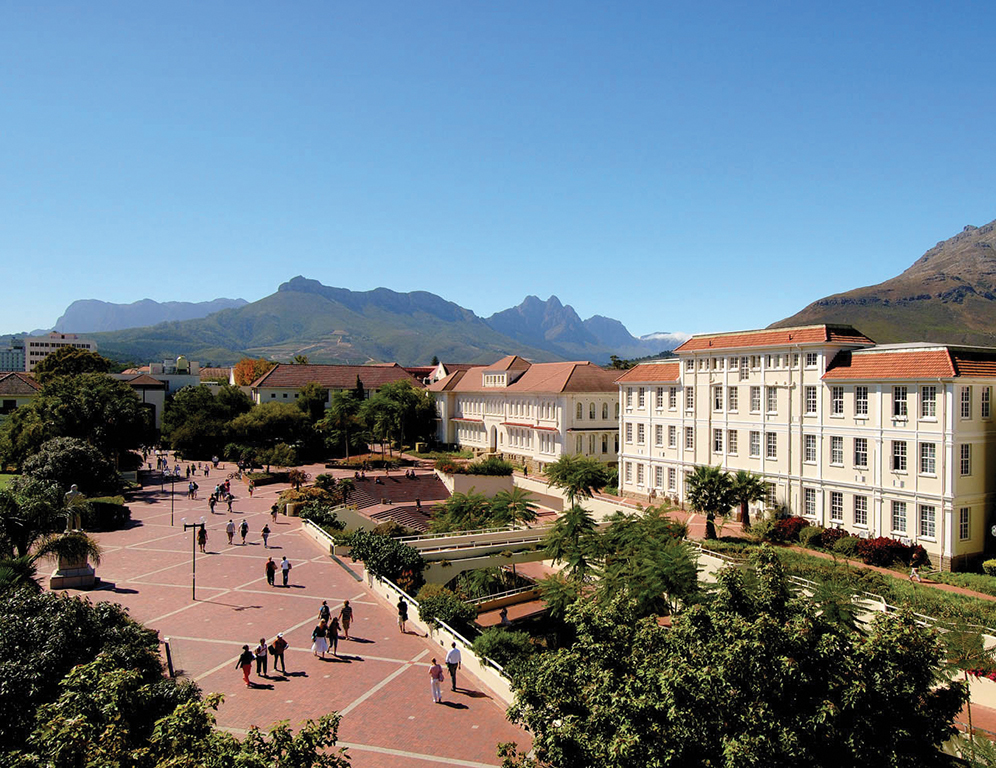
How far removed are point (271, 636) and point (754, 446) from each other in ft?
95.5

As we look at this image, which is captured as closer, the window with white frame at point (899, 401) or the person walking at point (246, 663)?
the person walking at point (246, 663)

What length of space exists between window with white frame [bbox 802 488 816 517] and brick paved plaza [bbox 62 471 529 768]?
2306 cm

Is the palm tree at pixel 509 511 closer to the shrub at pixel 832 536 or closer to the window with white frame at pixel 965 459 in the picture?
the shrub at pixel 832 536

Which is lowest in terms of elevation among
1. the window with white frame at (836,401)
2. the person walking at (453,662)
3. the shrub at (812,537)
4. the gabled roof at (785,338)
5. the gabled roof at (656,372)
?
the shrub at (812,537)

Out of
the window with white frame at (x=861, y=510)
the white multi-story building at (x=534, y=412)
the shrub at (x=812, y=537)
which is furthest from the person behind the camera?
the white multi-story building at (x=534, y=412)

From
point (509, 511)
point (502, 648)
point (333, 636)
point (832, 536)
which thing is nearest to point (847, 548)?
point (832, 536)

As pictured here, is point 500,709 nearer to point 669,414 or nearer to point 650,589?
point 650,589

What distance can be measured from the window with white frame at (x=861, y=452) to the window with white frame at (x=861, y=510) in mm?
1652

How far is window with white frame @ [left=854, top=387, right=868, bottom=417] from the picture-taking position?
34.2 metres

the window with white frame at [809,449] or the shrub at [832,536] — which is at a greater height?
the window with white frame at [809,449]

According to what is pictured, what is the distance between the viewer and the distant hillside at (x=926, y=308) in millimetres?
152500

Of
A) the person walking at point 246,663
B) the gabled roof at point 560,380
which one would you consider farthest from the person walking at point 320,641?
the gabled roof at point 560,380

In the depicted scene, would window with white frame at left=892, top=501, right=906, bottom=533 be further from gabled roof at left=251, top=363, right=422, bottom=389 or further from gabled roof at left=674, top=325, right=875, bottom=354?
gabled roof at left=251, top=363, right=422, bottom=389

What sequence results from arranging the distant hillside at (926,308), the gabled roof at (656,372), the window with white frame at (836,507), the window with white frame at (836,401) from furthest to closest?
1. the distant hillside at (926,308)
2. the gabled roof at (656,372)
3. the window with white frame at (836,401)
4. the window with white frame at (836,507)
